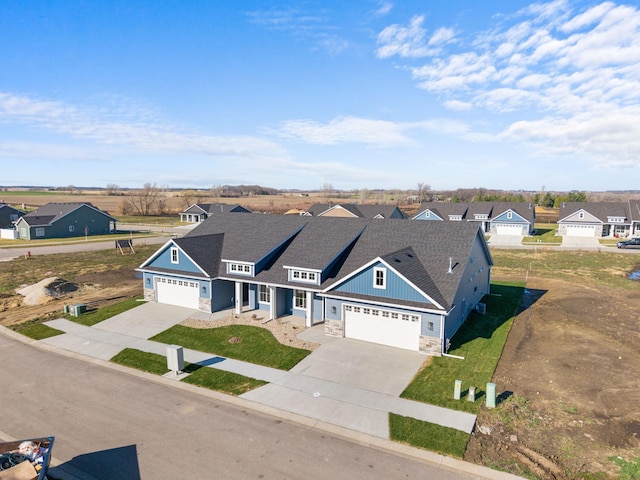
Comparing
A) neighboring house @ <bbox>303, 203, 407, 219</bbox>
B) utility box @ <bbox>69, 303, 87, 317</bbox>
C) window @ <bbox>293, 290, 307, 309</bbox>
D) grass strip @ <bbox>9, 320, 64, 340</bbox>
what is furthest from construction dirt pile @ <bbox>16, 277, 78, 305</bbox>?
neighboring house @ <bbox>303, 203, 407, 219</bbox>

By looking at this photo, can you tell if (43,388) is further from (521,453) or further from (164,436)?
(521,453)

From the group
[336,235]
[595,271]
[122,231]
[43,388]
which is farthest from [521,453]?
[122,231]

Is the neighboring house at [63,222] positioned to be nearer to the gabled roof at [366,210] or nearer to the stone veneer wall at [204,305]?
the gabled roof at [366,210]

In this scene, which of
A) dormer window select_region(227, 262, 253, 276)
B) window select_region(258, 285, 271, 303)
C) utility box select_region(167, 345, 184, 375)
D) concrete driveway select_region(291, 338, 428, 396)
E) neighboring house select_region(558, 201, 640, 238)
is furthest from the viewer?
neighboring house select_region(558, 201, 640, 238)

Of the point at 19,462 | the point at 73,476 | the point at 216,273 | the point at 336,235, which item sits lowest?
the point at 73,476

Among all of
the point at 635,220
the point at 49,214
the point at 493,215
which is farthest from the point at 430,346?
the point at 49,214

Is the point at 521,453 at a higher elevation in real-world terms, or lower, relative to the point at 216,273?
lower

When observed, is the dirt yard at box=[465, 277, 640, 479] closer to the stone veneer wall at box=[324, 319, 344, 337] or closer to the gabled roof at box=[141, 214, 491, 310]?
the gabled roof at box=[141, 214, 491, 310]
